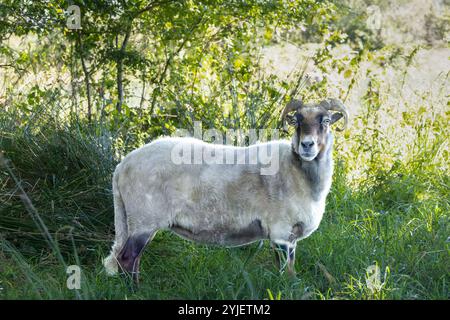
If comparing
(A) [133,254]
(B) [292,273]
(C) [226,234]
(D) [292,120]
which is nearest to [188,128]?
(D) [292,120]

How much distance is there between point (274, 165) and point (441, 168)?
3231 millimetres

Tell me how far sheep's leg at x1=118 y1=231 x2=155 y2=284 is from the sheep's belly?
0.26 metres

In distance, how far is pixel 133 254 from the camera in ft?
17.3

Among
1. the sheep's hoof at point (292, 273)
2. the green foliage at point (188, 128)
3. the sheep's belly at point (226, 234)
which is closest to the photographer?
the sheep's hoof at point (292, 273)

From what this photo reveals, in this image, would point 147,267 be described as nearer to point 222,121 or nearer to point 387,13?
point 222,121

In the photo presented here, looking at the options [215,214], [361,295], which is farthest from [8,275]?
[361,295]

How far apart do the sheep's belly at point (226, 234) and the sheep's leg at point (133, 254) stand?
26cm

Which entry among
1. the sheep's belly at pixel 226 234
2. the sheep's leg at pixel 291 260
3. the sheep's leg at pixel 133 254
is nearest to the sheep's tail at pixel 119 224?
the sheep's leg at pixel 133 254

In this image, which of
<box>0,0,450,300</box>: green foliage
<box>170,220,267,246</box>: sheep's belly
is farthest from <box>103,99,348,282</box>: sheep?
<box>0,0,450,300</box>: green foliage

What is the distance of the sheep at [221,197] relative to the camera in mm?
5289

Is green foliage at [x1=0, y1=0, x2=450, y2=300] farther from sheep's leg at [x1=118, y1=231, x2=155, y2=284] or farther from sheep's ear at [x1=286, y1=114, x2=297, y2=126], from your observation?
sheep's ear at [x1=286, y1=114, x2=297, y2=126]

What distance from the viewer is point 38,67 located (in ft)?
29.1

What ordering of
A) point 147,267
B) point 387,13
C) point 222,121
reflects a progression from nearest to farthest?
point 147,267, point 222,121, point 387,13

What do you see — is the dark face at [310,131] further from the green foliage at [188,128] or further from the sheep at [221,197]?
the green foliage at [188,128]
